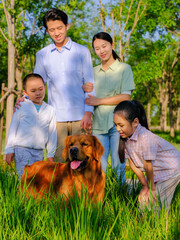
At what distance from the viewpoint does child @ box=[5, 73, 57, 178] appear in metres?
3.64

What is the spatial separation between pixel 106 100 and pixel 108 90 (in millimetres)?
197

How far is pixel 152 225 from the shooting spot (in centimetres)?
273

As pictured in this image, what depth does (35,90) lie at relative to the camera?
3727 millimetres

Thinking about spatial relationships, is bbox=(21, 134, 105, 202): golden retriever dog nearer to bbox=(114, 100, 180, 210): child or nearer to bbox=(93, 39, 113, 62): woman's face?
bbox=(114, 100, 180, 210): child

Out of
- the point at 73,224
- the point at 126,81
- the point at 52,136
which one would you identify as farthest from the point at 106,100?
the point at 73,224

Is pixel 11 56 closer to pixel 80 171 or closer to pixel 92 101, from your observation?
pixel 92 101

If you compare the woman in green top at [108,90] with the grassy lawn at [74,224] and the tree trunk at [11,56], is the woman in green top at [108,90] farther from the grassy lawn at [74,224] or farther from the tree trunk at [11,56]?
the tree trunk at [11,56]

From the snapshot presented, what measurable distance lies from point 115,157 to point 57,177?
99 cm

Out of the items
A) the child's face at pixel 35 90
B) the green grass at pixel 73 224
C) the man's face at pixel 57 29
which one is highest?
the man's face at pixel 57 29

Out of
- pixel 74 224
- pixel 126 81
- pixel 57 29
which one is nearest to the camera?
pixel 74 224

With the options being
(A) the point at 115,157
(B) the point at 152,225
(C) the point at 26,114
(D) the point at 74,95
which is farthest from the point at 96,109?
(B) the point at 152,225

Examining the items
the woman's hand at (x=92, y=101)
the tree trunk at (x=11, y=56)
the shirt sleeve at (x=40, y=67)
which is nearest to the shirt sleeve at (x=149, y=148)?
the woman's hand at (x=92, y=101)

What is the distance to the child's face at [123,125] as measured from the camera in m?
3.13

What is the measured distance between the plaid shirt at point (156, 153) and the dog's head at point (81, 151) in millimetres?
368
